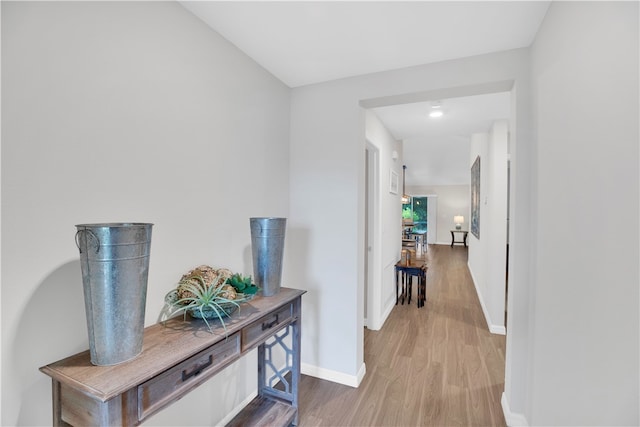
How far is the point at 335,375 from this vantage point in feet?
7.68

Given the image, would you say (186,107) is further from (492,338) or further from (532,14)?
(492,338)

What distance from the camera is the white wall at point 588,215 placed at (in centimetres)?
87

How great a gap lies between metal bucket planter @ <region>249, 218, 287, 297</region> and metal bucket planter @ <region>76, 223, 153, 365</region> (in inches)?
30.3

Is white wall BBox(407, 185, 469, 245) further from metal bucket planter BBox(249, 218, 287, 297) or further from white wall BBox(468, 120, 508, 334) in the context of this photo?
metal bucket planter BBox(249, 218, 287, 297)

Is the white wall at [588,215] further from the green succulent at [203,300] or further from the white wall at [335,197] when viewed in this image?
the green succulent at [203,300]

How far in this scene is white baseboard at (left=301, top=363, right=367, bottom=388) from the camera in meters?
2.29

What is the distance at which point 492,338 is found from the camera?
312cm

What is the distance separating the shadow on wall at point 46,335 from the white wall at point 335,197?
1.52m

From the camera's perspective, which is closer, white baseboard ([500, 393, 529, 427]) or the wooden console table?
the wooden console table

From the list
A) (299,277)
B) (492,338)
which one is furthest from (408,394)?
(492,338)

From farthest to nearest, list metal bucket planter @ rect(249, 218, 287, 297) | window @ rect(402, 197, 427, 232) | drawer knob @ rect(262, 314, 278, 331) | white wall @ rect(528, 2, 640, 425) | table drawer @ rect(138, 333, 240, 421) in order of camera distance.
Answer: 1. window @ rect(402, 197, 427, 232)
2. metal bucket planter @ rect(249, 218, 287, 297)
3. drawer knob @ rect(262, 314, 278, 331)
4. table drawer @ rect(138, 333, 240, 421)
5. white wall @ rect(528, 2, 640, 425)

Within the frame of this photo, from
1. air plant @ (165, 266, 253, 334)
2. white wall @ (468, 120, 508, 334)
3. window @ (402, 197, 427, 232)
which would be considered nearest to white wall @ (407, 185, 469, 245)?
window @ (402, 197, 427, 232)

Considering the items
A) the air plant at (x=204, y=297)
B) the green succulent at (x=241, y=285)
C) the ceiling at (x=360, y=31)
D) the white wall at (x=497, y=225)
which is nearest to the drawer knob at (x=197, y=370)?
the air plant at (x=204, y=297)

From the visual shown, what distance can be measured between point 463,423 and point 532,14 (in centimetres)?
241
